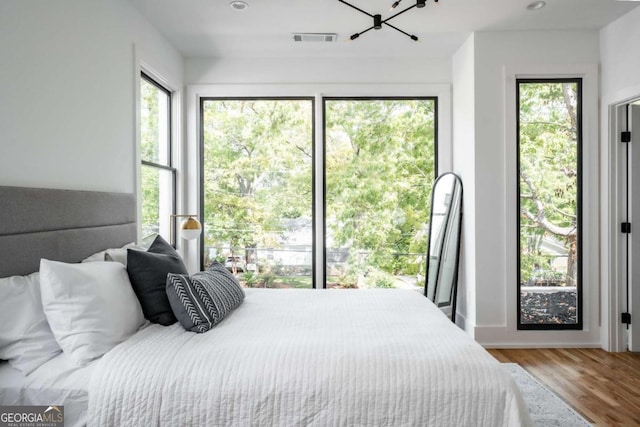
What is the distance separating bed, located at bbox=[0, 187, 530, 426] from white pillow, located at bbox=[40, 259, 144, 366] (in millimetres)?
55

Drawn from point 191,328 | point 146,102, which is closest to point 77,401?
point 191,328

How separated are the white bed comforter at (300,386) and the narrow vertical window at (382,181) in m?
2.57

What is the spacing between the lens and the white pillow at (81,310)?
5.50 feet

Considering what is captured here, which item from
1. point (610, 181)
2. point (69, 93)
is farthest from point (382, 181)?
point (69, 93)

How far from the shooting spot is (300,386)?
62.1 inches

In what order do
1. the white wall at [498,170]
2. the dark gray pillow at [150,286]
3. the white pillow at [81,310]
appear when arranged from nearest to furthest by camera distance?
the white pillow at [81,310], the dark gray pillow at [150,286], the white wall at [498,170]

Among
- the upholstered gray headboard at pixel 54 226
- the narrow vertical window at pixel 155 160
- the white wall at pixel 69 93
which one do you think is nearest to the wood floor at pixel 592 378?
the upholstered gray headboard at pixel 54 226

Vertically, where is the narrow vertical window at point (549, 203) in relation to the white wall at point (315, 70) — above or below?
below

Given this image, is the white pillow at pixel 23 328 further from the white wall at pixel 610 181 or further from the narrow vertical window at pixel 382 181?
the white wall at pixel 610 181

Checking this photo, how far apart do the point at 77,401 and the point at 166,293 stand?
0.64 metres

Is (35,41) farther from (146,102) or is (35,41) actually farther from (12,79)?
(146,102)

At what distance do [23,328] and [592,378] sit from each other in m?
3.52

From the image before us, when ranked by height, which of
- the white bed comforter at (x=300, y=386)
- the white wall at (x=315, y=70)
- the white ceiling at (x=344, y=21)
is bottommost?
the white bed comforter at (x=300, y=386)

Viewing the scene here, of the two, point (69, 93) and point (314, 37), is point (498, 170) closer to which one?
point (314, 37)
